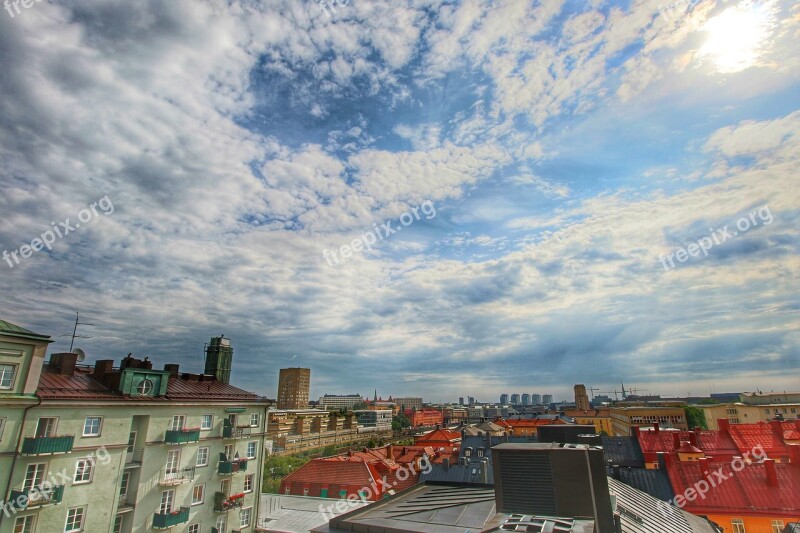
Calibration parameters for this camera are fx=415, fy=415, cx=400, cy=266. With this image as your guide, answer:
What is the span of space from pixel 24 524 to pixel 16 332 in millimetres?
9398

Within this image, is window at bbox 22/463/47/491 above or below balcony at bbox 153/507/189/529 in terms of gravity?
above

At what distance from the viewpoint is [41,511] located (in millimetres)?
20984

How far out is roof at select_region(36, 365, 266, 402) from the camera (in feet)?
73.8

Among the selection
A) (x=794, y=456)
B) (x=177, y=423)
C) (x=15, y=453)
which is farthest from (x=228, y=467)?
(x=794, y=456)

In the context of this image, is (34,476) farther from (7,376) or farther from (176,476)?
(176,476)

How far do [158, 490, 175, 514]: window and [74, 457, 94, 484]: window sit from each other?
5.02 meters

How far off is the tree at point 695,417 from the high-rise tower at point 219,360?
121626 mm

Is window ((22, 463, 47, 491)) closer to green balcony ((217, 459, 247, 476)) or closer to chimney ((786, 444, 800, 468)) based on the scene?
green balcony ((217, 459, 247, 476))

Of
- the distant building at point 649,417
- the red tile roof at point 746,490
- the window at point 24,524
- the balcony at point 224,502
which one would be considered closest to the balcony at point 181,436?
the balcony at point 224,502

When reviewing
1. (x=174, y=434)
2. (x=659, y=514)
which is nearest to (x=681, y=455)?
(x=659, y=514)

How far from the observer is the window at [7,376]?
20344 mm

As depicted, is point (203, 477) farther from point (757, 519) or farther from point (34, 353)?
point (757, 519)

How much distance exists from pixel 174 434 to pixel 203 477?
15.2 ft

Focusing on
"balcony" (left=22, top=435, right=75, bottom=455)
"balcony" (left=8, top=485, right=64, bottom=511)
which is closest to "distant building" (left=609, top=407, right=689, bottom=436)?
"balcony" (left=8, top=485, right=64, bottom=511)
